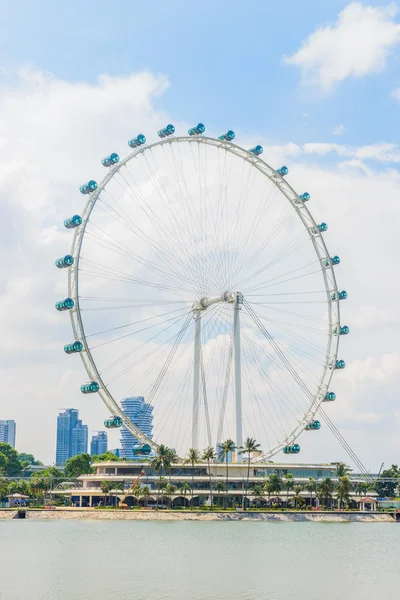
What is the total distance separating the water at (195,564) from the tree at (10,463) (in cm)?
9808

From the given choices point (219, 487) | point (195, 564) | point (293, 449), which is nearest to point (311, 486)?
point (219, 487)

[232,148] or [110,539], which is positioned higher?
[232,148]

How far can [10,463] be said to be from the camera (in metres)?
192

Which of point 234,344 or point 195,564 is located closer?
point 195,564

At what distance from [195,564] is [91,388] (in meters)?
33.1

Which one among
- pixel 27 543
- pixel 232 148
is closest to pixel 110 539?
pixel 27 543

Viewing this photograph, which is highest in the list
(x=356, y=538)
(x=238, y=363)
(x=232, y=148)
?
(x=232, y=148)

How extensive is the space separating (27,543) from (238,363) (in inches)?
1620

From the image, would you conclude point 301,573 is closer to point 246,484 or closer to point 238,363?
point 238,363

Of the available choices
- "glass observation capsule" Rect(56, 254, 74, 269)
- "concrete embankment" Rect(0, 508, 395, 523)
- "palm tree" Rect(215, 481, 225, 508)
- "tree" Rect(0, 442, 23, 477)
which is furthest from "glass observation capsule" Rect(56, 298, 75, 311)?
"tree" Rect(0, 442, 23, 477)

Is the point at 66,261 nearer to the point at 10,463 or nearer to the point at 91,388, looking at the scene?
the point at 91,388

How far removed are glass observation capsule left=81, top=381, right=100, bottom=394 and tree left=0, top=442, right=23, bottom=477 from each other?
346 feet

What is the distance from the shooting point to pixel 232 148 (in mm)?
100188

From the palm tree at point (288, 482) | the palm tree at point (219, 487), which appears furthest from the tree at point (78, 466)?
the palm tree at point (288, 482)
